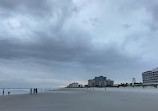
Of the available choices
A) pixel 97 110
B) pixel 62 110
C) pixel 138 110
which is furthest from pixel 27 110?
pixel 138 110

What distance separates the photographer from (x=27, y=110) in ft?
65.3

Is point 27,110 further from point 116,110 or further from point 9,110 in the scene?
point 116,110

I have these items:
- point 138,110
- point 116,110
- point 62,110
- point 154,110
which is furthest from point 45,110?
point 154,110

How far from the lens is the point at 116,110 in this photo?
1897cm

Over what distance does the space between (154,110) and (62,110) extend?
7784mm

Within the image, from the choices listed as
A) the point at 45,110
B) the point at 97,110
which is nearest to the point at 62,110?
the point at 45,110

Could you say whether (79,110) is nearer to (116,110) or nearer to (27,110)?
(116,110)

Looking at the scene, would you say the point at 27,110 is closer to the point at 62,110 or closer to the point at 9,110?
the point at 9,110

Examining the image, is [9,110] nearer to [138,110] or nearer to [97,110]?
[97,110]

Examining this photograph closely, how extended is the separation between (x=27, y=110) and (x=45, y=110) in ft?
5.31

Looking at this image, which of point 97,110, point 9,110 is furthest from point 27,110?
point 97,110

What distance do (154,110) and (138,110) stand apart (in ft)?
4.25

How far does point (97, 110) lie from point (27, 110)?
617 cm

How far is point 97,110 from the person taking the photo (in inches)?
749
